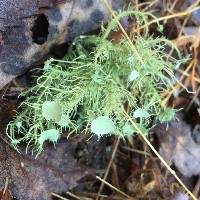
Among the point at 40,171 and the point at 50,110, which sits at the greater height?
the point at 50,110

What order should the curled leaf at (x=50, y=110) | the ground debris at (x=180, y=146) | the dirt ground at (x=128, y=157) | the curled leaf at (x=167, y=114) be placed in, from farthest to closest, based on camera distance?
the ground debris at (x=180, y=146), the curled leaf at (x=167, y=114), the dirt ground at (x=128, y=157), the curled leaf at (x=50, y=110)

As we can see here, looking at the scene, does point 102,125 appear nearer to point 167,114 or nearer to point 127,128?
point 127,128

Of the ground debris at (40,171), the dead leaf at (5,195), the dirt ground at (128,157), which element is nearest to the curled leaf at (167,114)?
the dirt ground at (128,157)

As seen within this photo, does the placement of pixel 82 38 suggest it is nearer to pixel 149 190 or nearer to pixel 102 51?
pixel 102 51

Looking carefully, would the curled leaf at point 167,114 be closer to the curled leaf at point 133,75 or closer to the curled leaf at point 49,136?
the curled leaf at point 133,75

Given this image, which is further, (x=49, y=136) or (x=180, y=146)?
(x=180, y=146)

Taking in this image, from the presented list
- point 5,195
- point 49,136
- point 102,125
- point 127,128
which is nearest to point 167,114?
point 127,128

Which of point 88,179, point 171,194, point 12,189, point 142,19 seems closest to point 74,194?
point 88,179
